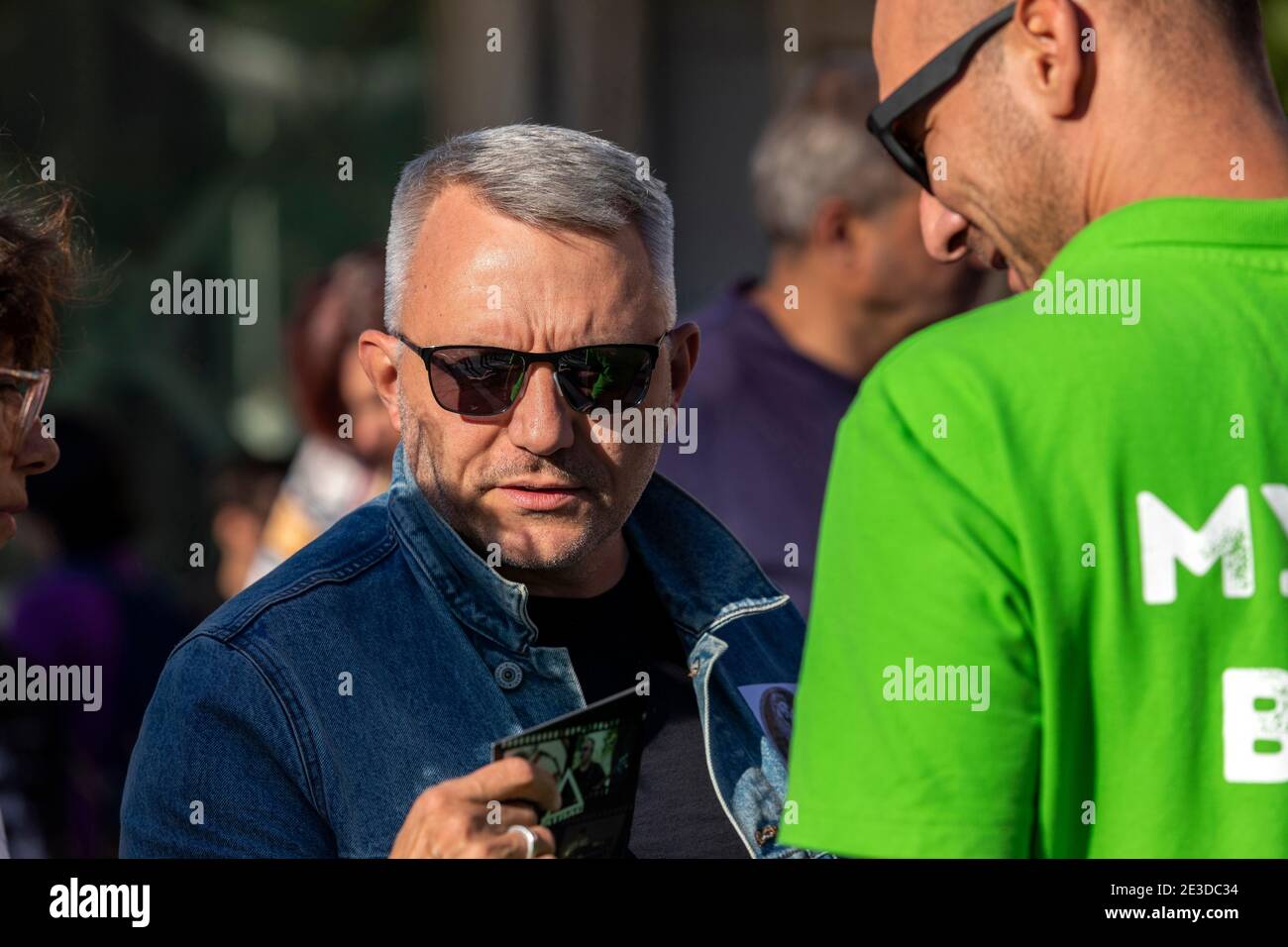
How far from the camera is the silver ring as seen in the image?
186cm

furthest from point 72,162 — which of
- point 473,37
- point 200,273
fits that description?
point 473,37

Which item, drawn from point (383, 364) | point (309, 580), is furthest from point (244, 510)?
point (309, 580)

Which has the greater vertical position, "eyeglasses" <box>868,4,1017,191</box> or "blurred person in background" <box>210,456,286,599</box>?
"eyeglasses" <box>868,4,1017,191</box>

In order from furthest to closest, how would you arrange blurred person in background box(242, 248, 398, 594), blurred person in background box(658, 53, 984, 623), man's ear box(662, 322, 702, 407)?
blurred person in background box(242, 248, 398, 594) < blurred person in background box(658, 53, 984, 623) < man's ear box(662, 322, 702, 407)

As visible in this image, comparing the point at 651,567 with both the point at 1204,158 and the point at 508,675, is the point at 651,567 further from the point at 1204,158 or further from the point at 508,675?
the point at 1204,158

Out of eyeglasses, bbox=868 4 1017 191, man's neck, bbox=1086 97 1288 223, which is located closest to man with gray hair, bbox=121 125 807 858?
eyeglasses, bbox=868 4 1017 191

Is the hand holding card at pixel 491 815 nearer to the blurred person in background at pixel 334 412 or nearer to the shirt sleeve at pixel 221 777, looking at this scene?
the shirt sleeve at pixel 221 777

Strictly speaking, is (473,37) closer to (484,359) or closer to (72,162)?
(72,162)

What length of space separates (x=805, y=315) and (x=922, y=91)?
8.04 ft

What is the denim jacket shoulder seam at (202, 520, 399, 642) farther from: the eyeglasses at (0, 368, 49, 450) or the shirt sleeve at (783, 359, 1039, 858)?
the shirt sleeve at (783, 359, 1039, 858)

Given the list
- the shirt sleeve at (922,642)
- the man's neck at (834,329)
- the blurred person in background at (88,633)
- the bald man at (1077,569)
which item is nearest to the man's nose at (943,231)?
the bald man at (1077,569)

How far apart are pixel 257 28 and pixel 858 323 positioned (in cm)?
519

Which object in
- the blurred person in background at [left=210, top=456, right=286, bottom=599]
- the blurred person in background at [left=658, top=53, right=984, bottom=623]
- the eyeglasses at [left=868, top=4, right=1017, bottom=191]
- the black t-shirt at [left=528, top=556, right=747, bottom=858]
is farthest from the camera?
the blurred person in background at [left=210, top=456, right=286, bottom=599]

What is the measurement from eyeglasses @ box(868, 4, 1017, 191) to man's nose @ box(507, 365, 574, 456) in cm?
55
